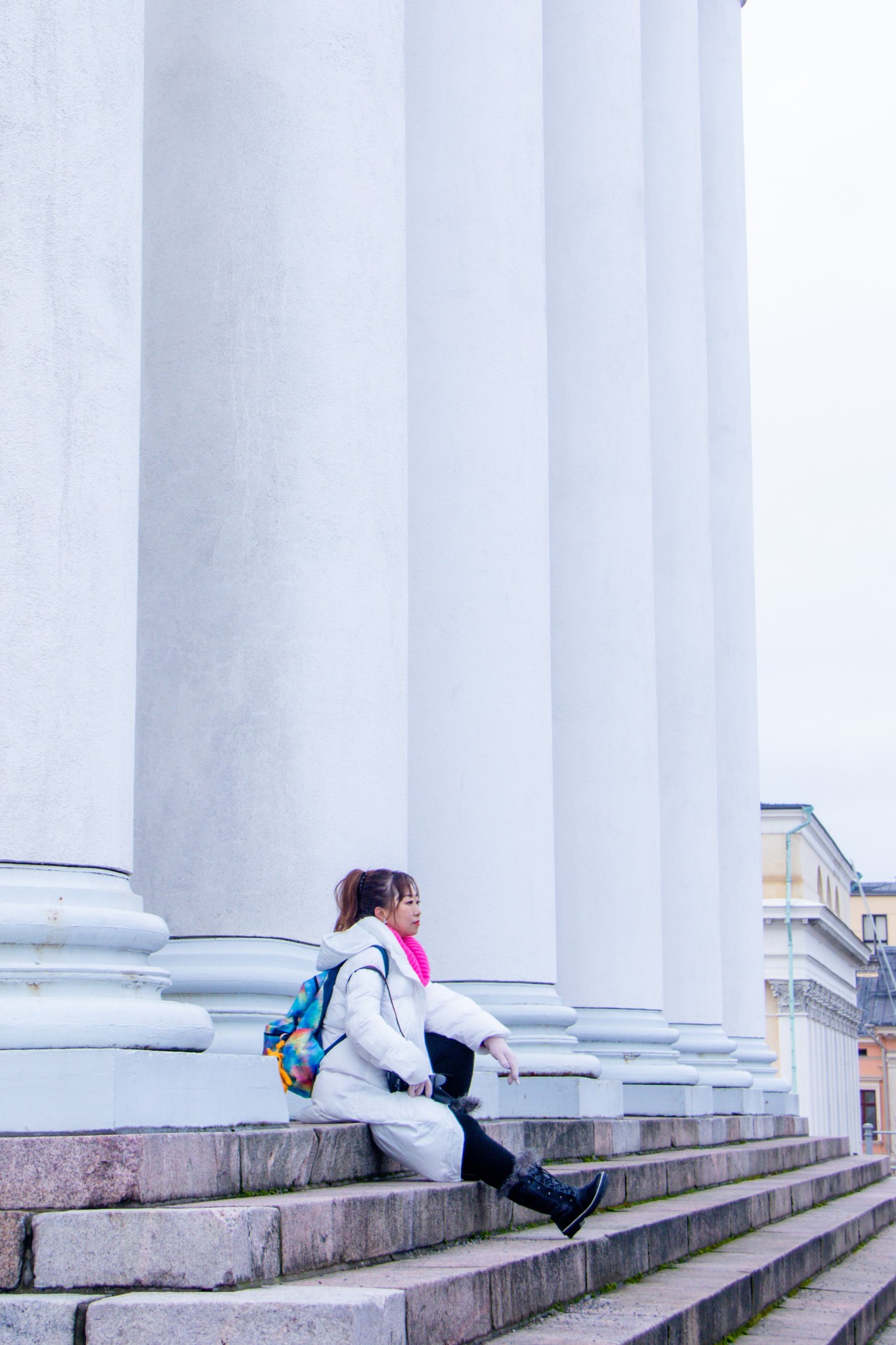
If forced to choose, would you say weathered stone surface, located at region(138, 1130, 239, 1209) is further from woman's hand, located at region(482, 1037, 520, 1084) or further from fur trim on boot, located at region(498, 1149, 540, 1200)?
woman's hand, located at region(482, 1037, 520, 1084)

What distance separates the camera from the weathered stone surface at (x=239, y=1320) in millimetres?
8883

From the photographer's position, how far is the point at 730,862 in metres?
43.5

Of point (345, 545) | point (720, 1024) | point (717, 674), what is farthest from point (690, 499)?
point (345, 545)

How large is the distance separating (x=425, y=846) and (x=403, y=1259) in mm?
9687

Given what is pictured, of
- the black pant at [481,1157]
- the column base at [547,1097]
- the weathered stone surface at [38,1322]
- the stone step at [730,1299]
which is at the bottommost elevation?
the stone step at [730,1299]

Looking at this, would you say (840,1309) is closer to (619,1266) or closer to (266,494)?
(619,1266)

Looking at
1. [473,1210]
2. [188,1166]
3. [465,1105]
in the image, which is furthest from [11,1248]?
[465,1105]

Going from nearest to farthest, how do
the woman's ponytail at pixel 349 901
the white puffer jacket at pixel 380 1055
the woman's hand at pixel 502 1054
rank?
the white puffer jacket at pixel 380 1055 < the woman's ponytail at pixel 349 901 < the woman's hand at pixel 502 1054

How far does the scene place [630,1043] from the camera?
95.9 feet

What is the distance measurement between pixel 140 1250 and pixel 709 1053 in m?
29.0

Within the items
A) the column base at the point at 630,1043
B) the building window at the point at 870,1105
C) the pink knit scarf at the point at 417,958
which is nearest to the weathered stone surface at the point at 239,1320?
the pink knit scarf at the point at 417,958

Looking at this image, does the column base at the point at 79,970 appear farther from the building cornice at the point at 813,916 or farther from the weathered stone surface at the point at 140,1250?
the building cornice at the point at 813,916

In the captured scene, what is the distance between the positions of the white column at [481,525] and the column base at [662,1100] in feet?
18.6

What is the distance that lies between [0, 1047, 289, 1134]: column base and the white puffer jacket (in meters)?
2.00
